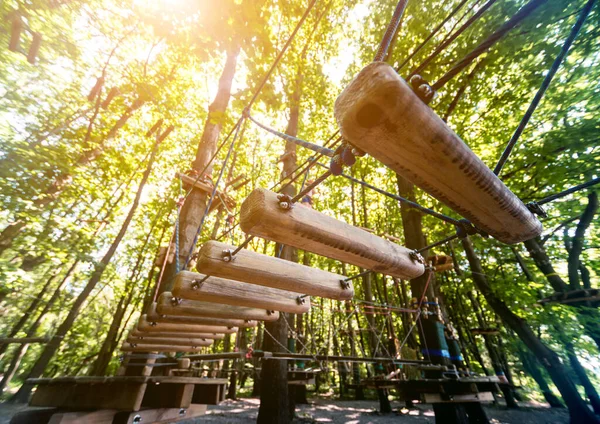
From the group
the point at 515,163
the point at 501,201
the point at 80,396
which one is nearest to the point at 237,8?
the point at 501,201

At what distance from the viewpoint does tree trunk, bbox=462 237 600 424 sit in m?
7.64

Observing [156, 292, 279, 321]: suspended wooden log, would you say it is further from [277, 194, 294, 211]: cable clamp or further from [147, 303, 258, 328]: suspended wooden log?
[277, 194, 294, 211]: cable clamp

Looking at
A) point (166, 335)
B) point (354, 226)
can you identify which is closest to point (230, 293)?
point (354, 226)

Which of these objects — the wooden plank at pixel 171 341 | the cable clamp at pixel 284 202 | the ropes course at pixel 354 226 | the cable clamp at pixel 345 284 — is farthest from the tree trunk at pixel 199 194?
the cable clamp at pixel 284 202

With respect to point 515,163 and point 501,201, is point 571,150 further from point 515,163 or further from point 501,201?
point 501,201

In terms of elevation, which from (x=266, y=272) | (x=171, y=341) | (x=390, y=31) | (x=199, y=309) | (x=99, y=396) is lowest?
(x=99, y=396)

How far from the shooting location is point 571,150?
6.34 metres

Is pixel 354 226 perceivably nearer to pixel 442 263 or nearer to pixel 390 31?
pixel 390 31

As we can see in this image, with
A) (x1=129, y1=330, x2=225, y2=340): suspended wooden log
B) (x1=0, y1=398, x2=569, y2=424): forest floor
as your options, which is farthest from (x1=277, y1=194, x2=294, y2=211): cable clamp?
(x1=0, y1=398, x2=569, y2=424): forest floor

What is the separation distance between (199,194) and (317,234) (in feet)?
15.8

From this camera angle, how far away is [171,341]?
424 cm

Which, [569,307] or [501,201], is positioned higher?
[569,307]

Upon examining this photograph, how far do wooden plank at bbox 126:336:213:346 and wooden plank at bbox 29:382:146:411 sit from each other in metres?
0.85

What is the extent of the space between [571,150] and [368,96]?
847 cm
